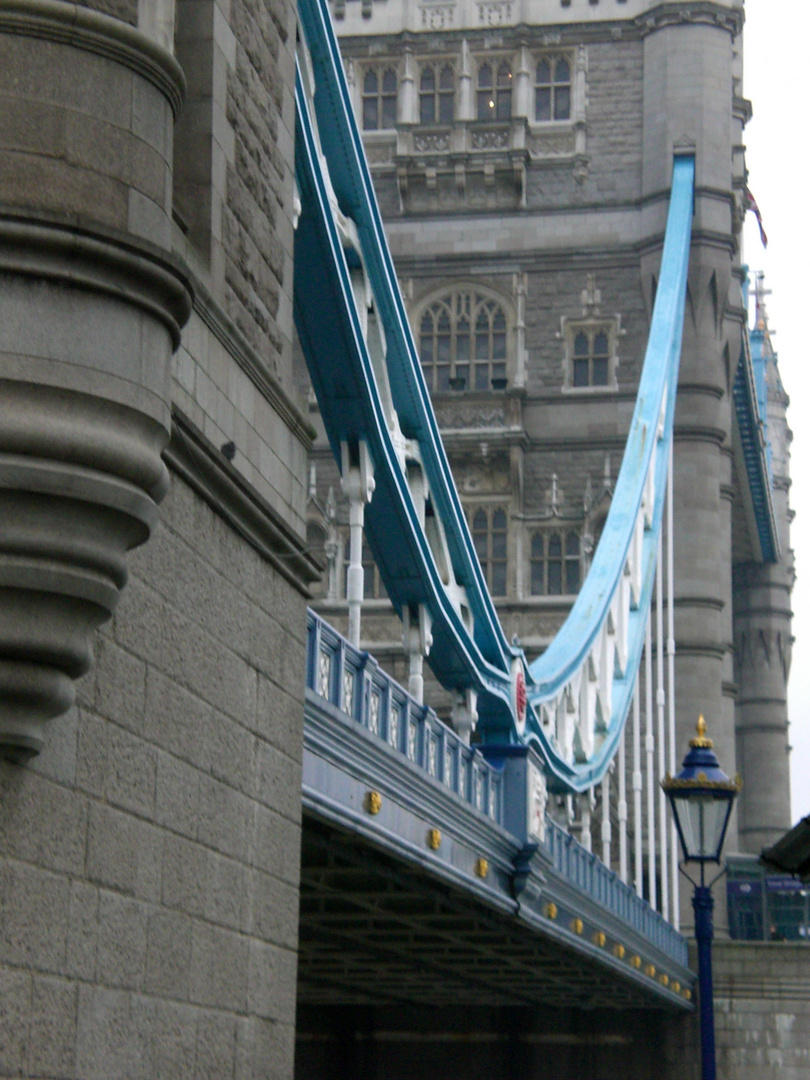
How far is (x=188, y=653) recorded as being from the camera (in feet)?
23.7

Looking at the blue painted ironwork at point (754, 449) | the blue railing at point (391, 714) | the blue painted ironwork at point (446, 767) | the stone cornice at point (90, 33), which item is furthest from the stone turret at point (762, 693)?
the stone cornice at point (90, 33)

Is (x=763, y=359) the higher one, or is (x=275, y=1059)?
(x=763, y=359)

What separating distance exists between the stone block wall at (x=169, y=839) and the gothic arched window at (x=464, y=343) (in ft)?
98.1

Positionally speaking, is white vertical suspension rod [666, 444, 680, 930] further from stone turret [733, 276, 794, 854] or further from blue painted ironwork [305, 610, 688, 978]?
stone turret [733, 276, 794, 854]

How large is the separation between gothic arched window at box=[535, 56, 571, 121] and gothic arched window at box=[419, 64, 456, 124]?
1.69 metres

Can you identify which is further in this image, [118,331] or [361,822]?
[361,822]

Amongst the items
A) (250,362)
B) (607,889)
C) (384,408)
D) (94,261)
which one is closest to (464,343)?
(607,889)

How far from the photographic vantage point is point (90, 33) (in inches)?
240

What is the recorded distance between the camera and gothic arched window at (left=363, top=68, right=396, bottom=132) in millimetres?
40219

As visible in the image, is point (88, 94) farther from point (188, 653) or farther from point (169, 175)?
point (188, 653)

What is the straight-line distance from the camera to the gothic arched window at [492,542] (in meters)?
37.1

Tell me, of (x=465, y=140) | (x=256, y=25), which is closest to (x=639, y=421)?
(x=465, y=140)

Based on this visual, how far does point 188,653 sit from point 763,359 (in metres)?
57.7

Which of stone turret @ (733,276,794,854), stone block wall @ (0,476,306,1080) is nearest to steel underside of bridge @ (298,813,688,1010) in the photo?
stone block wall @ (0,476,306,1080)
